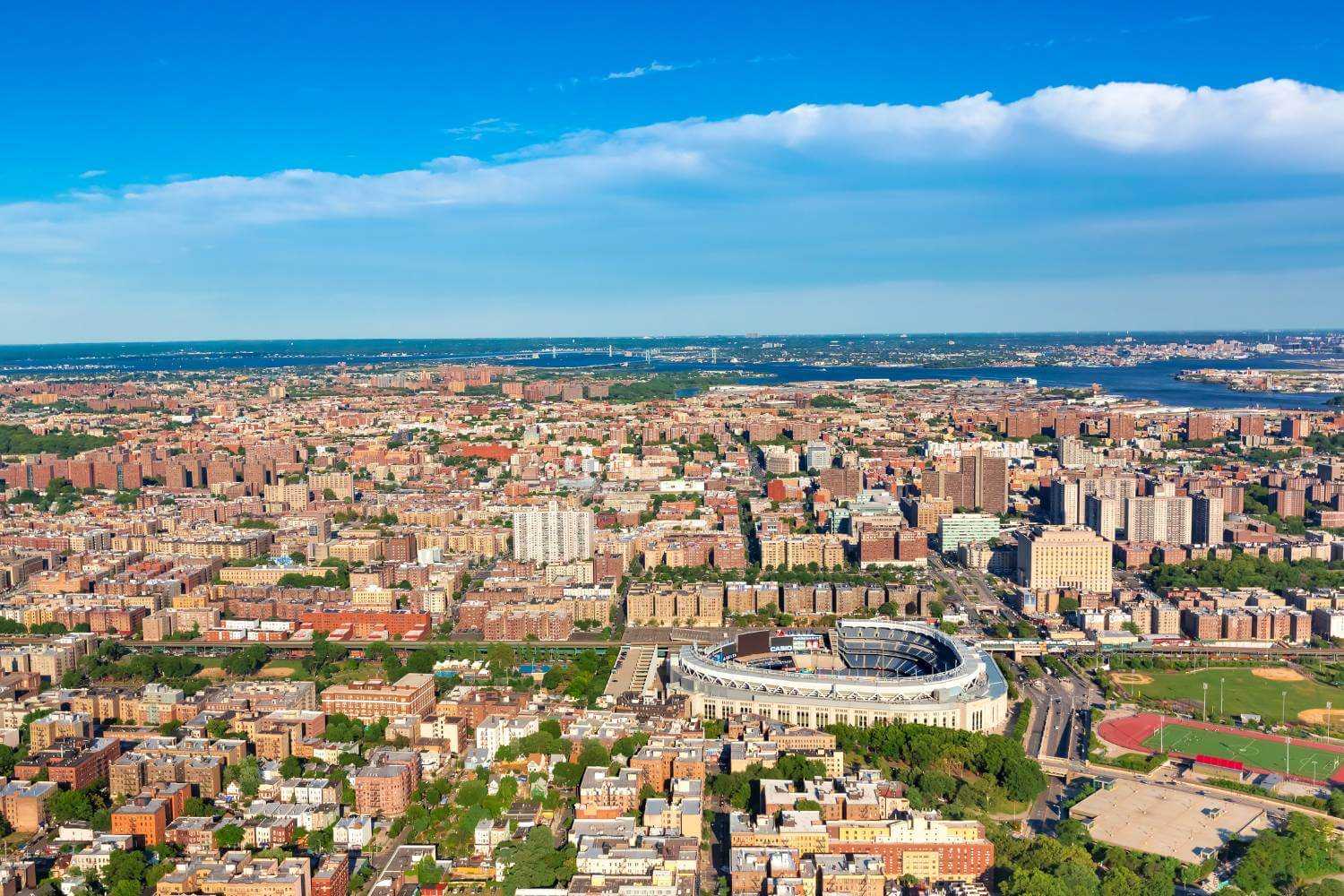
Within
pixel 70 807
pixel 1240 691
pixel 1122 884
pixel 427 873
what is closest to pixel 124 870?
pixel 70 807

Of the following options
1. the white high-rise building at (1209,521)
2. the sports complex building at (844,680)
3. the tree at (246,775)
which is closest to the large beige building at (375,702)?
the tree at (246,775)

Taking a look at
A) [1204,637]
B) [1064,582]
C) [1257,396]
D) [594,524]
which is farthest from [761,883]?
[1257,396]

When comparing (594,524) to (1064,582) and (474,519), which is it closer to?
(474,519)

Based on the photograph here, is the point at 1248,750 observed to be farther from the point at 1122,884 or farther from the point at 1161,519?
the point at 1161,519

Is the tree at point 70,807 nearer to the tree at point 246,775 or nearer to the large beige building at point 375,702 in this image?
the tree at point 246,775

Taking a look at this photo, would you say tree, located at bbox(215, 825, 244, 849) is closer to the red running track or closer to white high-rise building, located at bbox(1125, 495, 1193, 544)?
the red running track

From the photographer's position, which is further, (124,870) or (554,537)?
(554,537)
